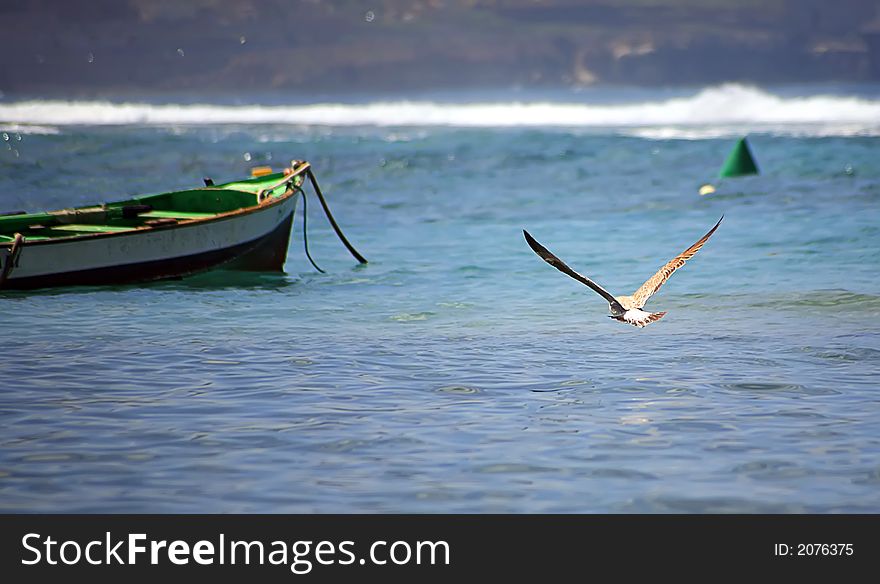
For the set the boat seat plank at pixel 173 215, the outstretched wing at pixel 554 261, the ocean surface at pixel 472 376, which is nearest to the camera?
the ocean surface at pixel 472 376

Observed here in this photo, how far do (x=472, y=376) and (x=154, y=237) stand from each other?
23.9ft

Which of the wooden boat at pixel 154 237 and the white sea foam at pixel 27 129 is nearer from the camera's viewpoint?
the wooden boat at pixel 154 237

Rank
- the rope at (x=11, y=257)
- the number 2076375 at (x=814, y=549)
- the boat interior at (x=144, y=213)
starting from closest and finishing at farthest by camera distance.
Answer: the number 2076375 at (x=814, y=549), the rope at (x=11, y=257), the boat interior at (x=144, y=213)

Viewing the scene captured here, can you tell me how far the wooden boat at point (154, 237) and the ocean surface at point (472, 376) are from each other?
0.31 meters

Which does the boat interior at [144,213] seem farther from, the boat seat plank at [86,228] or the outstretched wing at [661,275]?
the outstretched wing at [661,275]

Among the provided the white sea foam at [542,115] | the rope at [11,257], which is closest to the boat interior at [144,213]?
the rope at [11,257]

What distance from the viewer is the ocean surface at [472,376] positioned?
8.27 metres

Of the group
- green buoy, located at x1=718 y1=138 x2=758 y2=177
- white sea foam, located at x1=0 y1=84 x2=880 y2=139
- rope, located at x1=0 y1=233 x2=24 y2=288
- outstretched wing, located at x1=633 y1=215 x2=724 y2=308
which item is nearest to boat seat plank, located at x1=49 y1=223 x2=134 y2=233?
rope, located at x1=0 y1=233 x2=24 y2=288

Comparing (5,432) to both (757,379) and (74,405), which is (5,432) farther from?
(757,379)

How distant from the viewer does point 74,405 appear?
10438 millimetres

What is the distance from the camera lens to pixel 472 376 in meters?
11.6

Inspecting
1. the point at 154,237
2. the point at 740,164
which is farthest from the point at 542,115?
the point at 154,237

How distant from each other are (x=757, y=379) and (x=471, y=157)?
4123cm

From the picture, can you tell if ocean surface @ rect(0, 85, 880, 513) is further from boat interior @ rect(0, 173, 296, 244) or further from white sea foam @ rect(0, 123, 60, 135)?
white sea foam @ rect(0, 123, 60, 135)
